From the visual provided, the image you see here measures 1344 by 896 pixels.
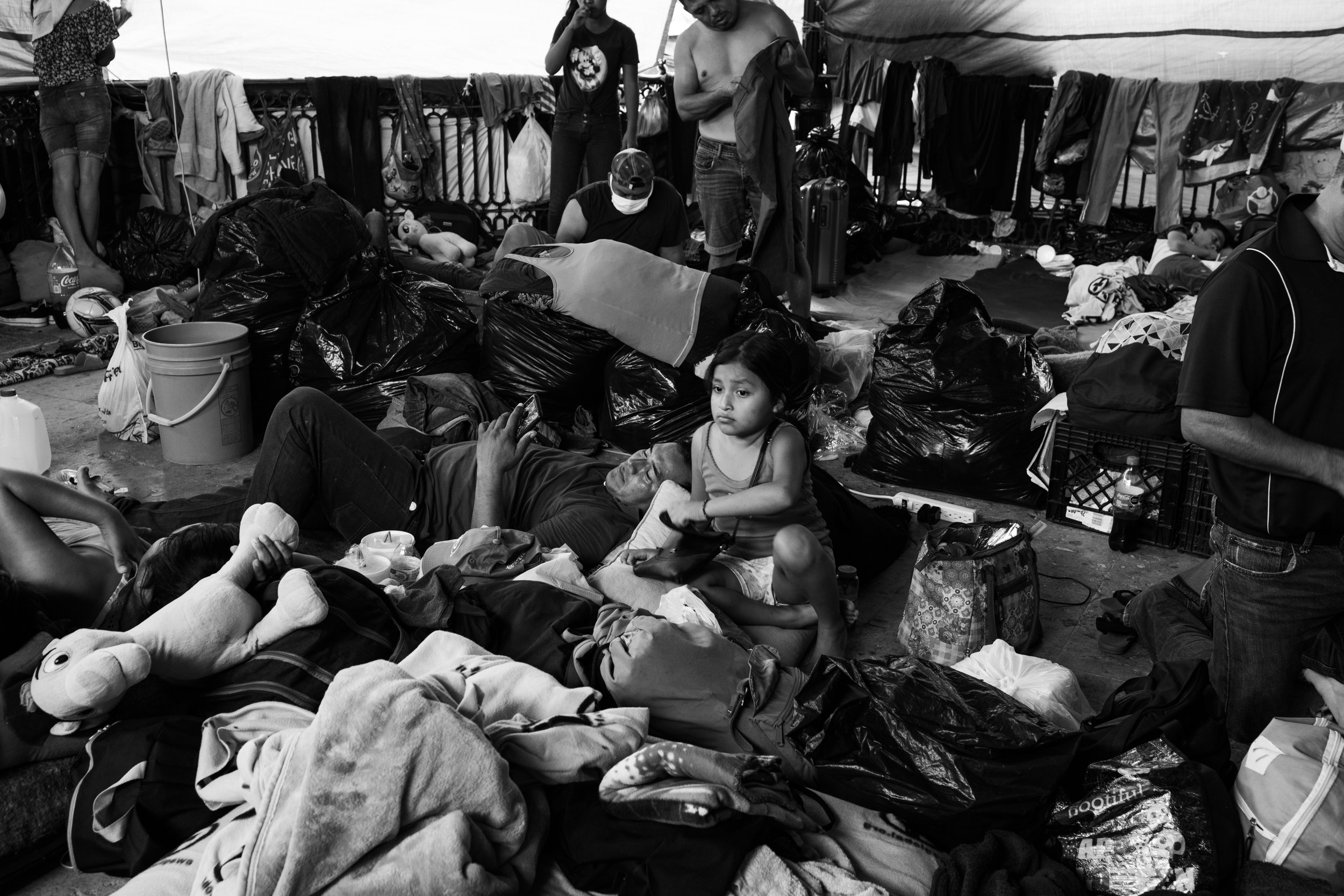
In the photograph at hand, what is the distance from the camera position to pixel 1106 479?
407 cm

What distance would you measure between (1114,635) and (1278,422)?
1039 mm

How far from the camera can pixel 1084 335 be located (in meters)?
6.69

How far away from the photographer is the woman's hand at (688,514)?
3221 millimetres

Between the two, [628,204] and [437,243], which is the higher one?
[628,204]

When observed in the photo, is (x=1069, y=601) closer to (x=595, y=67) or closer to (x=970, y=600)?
(x=970, y=600)

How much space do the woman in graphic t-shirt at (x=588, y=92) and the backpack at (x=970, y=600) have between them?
15.9 ft

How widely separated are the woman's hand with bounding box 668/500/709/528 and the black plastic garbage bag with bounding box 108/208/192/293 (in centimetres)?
579

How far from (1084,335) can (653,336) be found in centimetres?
342

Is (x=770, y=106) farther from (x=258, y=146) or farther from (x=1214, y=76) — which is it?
(x=1214, y=76)

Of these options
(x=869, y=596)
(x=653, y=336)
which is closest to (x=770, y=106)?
(x=653, y=336)

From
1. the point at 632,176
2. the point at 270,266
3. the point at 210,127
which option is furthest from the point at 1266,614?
the point at 210,127

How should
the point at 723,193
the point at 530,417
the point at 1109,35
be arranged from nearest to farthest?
1. the point at 530,417
2. the point at 723,193
3. the point at 1109,35

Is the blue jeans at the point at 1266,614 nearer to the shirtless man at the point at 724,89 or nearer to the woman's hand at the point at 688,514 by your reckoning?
the woman's hand at the point at 688,514

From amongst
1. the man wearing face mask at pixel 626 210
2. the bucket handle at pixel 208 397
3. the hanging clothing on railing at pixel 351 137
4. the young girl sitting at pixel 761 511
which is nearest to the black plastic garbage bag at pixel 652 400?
the young girl sitting at pixel 761 511
